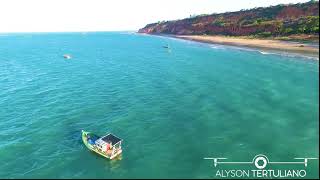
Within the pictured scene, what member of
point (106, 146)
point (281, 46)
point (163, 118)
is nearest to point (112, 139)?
point (106, 146)

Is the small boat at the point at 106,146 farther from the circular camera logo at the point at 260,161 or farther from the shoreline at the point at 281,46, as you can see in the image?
the shoreline at the point at 281,46

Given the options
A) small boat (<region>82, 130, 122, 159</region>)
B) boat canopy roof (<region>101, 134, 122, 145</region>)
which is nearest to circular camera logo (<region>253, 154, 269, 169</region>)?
small boat (<region>82, 130, 122, 159</region>)

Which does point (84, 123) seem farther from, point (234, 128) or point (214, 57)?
point (214, 57)

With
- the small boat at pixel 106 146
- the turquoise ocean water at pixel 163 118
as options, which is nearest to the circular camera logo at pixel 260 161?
the turquoise ocean water at pixel 163 118

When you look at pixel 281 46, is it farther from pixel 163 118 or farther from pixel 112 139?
pixel 112 139

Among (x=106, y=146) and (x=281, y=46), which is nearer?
(x=106, y=146)

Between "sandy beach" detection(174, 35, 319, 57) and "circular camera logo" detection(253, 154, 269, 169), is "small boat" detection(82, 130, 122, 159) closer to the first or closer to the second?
"circular camera logo" detection(253, 154, 269, 169)
